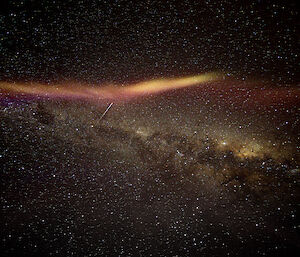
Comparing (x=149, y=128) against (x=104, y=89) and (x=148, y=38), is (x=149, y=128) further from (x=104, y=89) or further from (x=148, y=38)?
(x=148, y=38)

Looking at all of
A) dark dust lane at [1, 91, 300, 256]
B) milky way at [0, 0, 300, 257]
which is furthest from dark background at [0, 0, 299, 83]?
dark dust lane at [1, 91, 300, 256]

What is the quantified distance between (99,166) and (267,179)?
1.86 meters

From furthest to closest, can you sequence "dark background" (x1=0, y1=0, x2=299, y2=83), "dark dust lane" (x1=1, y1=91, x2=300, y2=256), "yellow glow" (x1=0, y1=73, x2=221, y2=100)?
"dark dust lane" (x1=1, y1=91, x2=300, y2=256), "yellow glow" (x1=0, y1=73, x2=221, y2=100), "dark background" (x1=0, y1=0, x2=299, y2=83)

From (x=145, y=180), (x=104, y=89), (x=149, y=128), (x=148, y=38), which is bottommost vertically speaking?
(x=145, y=180)

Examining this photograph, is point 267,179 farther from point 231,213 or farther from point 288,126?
point 288,126

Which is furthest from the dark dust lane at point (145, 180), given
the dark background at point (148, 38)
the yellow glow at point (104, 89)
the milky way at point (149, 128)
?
the dark background at point (148, 38)

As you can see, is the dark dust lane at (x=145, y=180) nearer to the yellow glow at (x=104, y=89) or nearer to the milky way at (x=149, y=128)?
the milky way at (x=149, y=128)

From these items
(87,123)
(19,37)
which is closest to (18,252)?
(87,123)

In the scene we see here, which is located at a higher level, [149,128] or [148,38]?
[148,38]

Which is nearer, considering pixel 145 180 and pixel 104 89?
pixel 104 89

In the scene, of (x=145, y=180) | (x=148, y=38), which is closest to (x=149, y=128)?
(x=145, y=180)

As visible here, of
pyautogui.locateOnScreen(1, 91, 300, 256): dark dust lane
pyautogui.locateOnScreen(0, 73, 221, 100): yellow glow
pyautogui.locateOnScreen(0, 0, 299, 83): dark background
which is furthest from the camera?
pyautogui.locateOnScreen(1, 91, 300, 256): dark dust lane

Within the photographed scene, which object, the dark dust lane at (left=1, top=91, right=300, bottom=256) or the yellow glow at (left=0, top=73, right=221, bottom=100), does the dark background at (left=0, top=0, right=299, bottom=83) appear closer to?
the yellow glow at (left=0, top=73, right=221, bottom=100)

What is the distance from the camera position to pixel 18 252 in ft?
2.92
